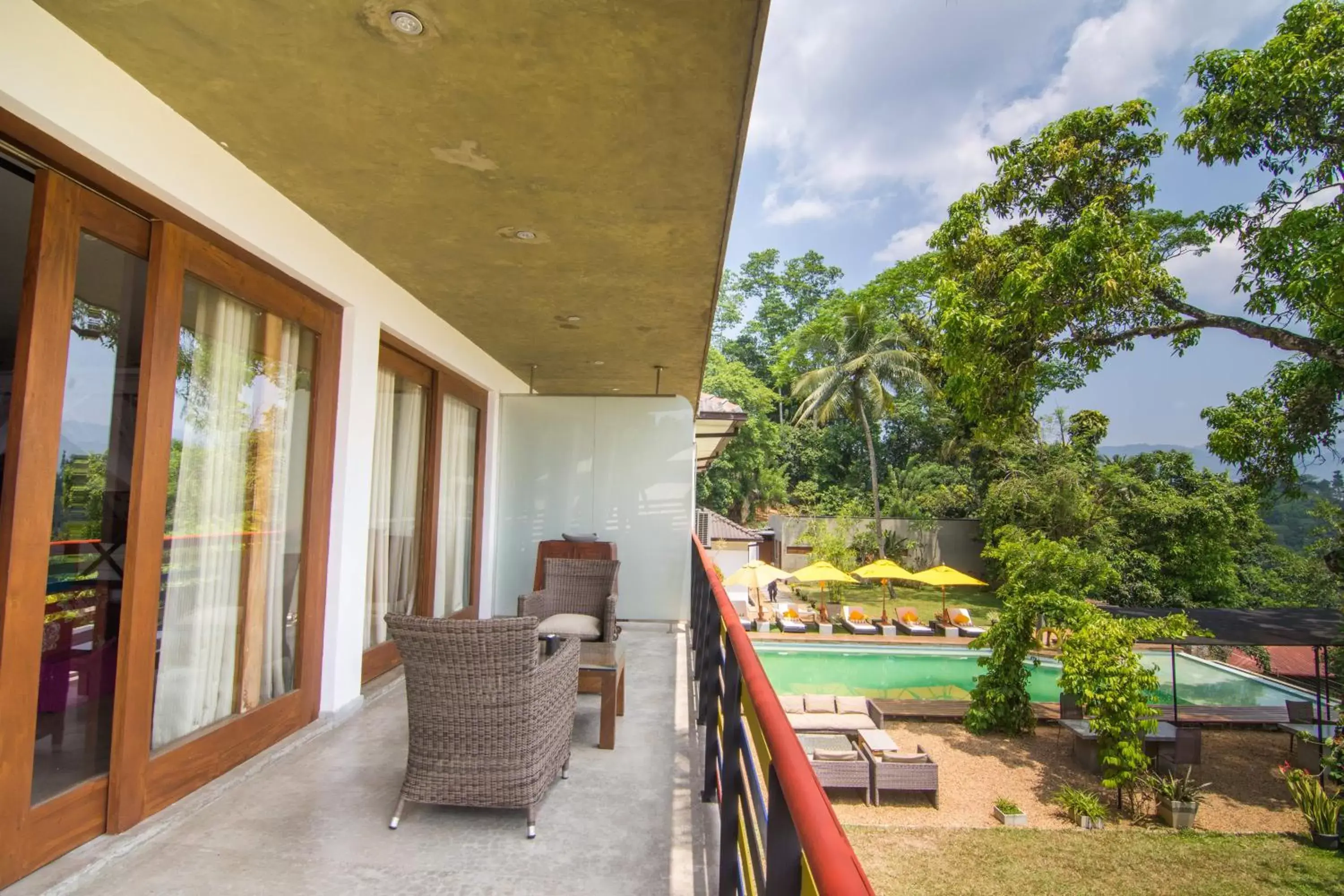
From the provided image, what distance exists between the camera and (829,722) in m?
10.0

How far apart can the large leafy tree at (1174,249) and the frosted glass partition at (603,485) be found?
6.38 m

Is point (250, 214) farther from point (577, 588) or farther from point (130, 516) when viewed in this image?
point (577, 588)

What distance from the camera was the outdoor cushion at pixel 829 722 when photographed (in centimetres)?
985

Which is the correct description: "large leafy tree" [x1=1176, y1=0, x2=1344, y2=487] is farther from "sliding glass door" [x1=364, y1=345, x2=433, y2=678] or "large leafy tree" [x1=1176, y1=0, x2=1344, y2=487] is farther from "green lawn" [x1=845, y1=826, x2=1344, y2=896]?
"sliding glass door" [x1=364, y1=345, x2=433, y2=678]

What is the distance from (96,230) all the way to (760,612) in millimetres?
15299

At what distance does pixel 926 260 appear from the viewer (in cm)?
2661

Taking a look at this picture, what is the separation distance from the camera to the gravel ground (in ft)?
29.3

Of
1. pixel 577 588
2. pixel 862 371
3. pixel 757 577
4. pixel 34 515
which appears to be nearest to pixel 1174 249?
pixel 757 577

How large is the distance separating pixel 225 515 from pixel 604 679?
6.04 feet

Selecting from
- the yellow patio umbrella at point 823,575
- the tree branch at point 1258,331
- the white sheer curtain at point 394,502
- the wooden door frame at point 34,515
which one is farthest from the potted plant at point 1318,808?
the wooden door frame at point 34,515

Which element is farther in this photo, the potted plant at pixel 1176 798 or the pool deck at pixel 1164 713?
the pool deck at pixel 1164 713

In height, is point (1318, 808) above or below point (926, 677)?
below

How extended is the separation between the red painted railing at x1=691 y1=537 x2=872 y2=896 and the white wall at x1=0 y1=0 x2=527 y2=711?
2026 mm

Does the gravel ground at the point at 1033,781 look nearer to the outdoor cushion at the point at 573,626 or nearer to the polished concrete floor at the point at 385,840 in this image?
the outdoor cushion at the point at 573,626
